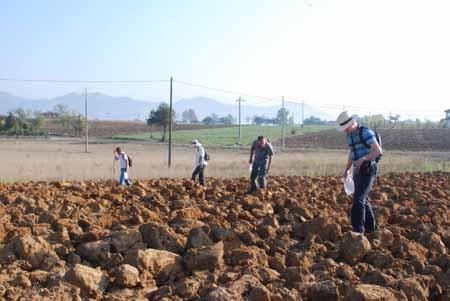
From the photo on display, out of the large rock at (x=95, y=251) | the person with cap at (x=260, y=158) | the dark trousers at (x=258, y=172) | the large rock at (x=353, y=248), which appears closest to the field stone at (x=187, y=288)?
the large rock at (x=95, y=251)

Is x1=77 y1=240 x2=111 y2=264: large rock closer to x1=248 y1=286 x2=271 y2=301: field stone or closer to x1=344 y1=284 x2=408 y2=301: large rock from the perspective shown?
x1=248 y1=286 x2=271 y2=301: field stone

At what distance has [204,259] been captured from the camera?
20.8ft

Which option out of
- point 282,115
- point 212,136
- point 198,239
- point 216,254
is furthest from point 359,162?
point 212,136

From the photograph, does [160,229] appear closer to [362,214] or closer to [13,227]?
[13,227]

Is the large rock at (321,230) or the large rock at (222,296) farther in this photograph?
the large rock at (321,230)

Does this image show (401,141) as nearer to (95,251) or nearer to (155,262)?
(95,251)

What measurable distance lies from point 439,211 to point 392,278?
5.06 m

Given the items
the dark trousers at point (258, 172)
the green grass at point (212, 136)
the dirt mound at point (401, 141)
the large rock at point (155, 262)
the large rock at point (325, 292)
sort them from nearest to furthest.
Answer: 1. the large rock at point (325, 292)
2. the large rock at point (155, 262)
3. the dark trousers at point (258, 172)
4. the dirt mound at point (401, 141)
5. the green grass at point (212, 136)

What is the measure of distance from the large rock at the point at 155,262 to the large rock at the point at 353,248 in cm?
188

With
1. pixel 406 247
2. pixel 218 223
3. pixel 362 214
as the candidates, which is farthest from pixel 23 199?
pixel 406 247

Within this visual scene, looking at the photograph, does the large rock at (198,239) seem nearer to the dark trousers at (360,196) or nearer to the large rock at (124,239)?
the large rock at (124,239)

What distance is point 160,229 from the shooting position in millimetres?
7309

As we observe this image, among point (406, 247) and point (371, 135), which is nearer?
point (406, 247)

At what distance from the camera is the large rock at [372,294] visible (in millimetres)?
5035
